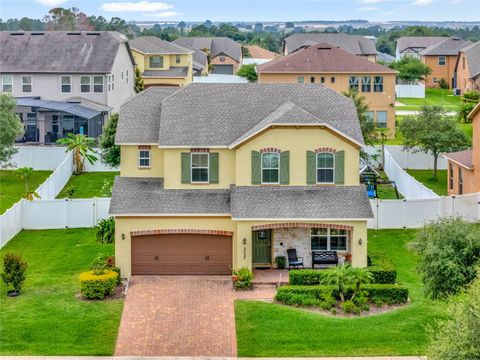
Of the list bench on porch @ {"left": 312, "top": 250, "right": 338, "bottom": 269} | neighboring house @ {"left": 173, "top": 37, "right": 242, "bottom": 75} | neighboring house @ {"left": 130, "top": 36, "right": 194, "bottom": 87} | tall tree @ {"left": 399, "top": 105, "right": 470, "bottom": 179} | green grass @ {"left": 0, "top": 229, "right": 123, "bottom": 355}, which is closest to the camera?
green grass @ {"left": 0, "top": 229, "right": 123, "bottom": 355}

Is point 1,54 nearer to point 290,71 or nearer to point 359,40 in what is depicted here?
point 290,71

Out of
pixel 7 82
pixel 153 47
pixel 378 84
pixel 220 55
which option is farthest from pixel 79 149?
pixel 220 55

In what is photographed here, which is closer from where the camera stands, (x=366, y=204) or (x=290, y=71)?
(x=366, y=204)

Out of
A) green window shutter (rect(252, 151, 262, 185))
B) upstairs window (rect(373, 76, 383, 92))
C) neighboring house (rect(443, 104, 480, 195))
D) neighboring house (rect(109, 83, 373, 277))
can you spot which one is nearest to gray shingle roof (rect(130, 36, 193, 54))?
upstairs window (rect(373, 76, 383, 92))

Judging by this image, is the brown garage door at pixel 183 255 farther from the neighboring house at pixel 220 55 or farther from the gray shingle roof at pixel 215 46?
the gray shingle roof at pixel 215 46

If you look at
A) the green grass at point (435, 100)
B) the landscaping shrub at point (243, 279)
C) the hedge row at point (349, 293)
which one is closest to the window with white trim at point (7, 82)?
the landscaping shrub at point (243, 279)

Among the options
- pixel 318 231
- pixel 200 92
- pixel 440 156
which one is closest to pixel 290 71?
pixel 440 156

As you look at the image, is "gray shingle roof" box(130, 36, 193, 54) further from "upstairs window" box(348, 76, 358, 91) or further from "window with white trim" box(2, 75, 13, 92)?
"upstairs window" box(348, 76, 358, 91)
